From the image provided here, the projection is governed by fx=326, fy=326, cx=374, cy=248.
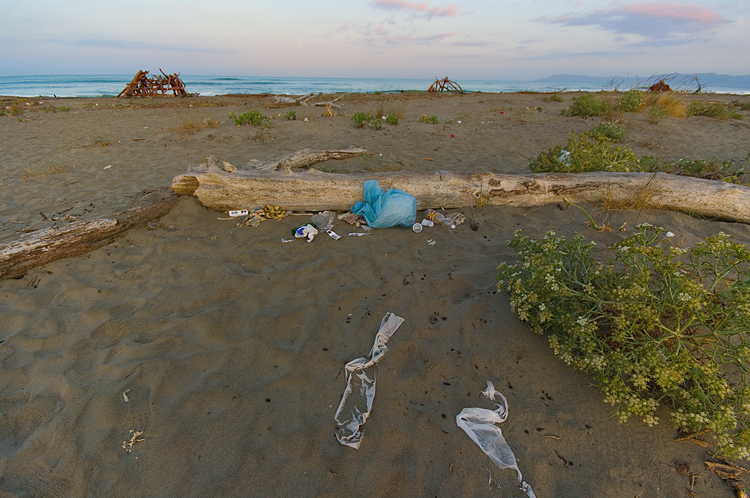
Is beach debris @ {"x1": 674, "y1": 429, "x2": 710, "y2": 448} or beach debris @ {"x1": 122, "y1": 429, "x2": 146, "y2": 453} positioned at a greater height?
beach debris @ {"x1": 674, "y1": 429, "x2": 710, "y2": 448}

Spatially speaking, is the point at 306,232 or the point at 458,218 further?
the point at 458,218

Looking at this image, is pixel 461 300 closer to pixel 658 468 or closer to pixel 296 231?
pixel 658 468

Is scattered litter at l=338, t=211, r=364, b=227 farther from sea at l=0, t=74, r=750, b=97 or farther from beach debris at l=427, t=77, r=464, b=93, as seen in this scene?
beach debris at l=427, t=77, r=464, b=93

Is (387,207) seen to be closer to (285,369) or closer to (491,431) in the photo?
(285,369)

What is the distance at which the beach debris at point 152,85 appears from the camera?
17297 millimetres

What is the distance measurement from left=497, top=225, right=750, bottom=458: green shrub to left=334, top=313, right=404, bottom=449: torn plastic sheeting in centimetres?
96

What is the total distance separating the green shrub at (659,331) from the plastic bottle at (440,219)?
1.68 metres

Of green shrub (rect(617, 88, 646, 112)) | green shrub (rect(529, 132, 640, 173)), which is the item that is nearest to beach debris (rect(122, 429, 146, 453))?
green shrub (rect(529, 132, 640, 173))

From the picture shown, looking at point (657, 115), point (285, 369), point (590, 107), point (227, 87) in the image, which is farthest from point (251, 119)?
point (227, 87)

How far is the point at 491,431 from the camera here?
1.77 m

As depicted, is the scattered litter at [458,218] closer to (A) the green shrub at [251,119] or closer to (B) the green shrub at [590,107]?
(A) the green shrub at [251,119]

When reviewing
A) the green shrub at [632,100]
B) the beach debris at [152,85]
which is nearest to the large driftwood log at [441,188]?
the green shrub at [632,100]

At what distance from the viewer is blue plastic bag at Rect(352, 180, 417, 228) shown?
3.73 m

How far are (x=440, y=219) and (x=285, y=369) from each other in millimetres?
2466
